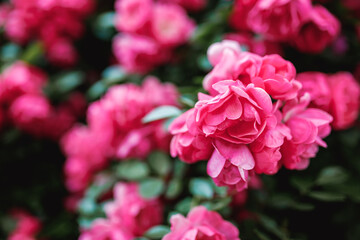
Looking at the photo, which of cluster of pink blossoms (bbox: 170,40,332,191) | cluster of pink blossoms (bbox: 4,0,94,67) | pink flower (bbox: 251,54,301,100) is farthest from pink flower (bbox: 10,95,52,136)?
pink flower (bbox: 251,54,301,100)

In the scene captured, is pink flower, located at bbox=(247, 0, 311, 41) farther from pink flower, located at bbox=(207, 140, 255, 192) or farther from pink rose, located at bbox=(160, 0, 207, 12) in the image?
pink rose, located at bbox=(160, 0, 207, 12)

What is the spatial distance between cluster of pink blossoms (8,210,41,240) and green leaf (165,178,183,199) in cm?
53

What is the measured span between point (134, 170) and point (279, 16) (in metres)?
0.50

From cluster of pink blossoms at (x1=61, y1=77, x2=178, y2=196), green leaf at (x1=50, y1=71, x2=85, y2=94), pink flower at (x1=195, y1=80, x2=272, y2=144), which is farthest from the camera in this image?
green leaf at (x1=50, y1=71, x2=85, y2=94)

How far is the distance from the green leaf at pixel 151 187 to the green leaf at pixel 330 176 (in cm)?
36

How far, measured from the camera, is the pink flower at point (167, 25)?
3.25ft

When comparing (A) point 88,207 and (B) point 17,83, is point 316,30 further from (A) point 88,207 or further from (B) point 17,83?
(B) point 17,83

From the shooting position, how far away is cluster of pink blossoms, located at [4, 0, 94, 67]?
1.14m

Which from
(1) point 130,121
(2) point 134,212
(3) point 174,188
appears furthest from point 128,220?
(1) point 130,121

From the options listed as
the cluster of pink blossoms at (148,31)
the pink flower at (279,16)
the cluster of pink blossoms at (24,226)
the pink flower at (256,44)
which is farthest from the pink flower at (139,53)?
the cluster of pink blossoms at (24,226)

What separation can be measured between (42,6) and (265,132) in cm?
89

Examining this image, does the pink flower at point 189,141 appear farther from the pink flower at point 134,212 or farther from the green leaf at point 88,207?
the green leaf at point 88,207

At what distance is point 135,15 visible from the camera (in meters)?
0.99

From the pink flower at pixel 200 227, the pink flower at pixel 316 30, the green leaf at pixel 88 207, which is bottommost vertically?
the green leaf at pixel 88 207
